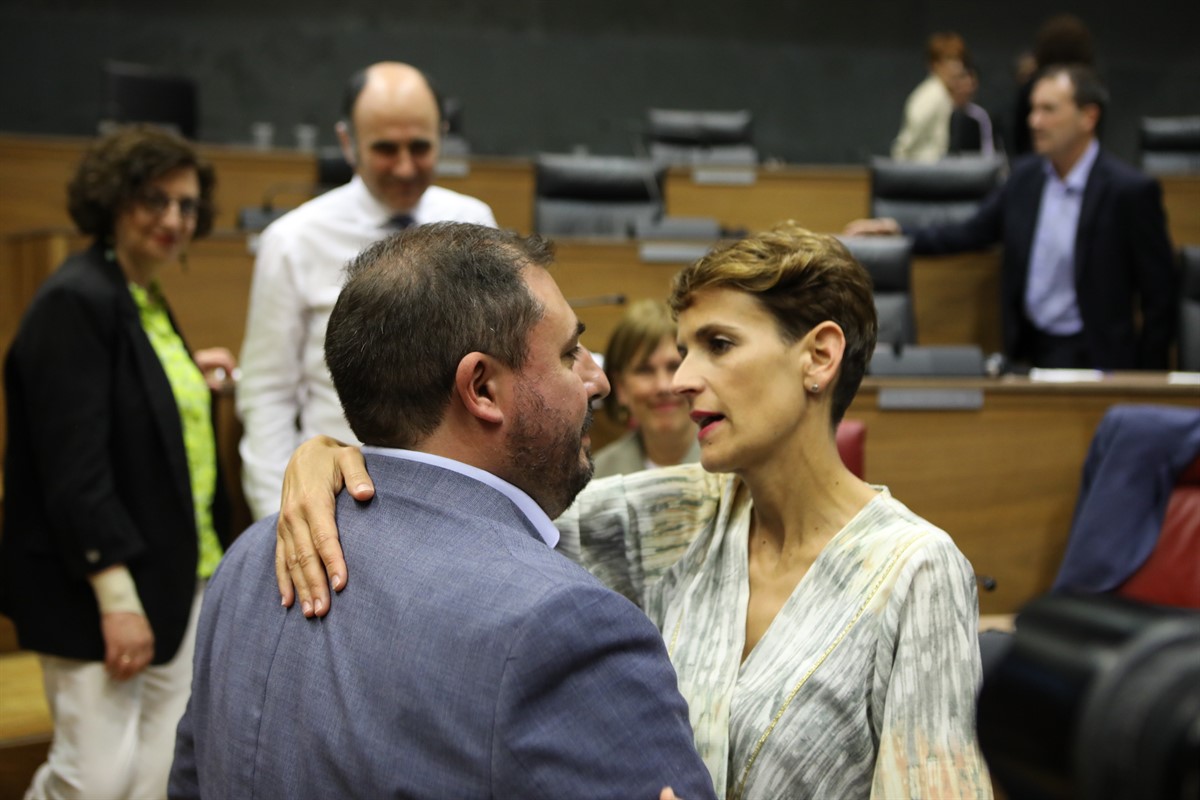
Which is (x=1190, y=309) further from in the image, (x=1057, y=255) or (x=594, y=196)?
(x=594, y=196)

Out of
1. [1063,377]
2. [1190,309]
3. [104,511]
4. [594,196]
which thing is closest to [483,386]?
[104,511]

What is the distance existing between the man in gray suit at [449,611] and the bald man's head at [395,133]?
131 cm

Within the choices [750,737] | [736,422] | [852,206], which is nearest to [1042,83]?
[852,206]

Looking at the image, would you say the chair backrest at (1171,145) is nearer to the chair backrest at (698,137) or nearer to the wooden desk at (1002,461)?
the chair backrest at (698,137)

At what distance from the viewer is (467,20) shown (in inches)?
320

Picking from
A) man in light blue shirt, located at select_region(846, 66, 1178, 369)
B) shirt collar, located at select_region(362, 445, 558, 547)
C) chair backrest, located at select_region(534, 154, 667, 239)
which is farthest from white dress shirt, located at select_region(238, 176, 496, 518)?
chair backrest, located at select_region(534, 154, 667, 239)

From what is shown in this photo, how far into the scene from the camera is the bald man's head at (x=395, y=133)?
7.64ft

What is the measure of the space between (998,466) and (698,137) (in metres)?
4.80

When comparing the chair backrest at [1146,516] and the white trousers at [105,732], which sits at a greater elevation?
the chair backrest at [1146,516]

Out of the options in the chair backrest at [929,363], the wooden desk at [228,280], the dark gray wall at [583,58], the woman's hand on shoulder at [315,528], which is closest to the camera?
the woman's hand on shoulder at [315,528]

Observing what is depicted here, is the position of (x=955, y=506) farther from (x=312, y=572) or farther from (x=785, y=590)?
(x=312, y=572)

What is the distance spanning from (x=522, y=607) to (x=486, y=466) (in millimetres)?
194

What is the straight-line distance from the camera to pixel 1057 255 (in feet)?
13.1

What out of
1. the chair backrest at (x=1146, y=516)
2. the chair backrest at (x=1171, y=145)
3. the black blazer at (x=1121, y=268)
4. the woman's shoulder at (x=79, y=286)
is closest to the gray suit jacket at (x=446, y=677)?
the woman's shoulder at (x=79, y=286)
